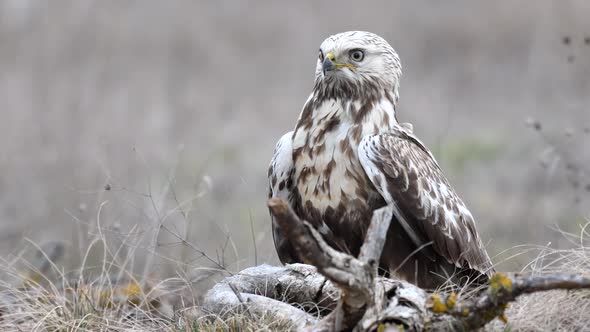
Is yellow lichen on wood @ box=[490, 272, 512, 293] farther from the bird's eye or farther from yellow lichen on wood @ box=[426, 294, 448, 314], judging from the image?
the bird's eye

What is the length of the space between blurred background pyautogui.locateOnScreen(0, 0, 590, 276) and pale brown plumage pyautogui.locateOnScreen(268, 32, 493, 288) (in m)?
3.61

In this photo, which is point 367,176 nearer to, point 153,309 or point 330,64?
point 330,64

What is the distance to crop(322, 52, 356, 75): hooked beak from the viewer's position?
18.5 ft

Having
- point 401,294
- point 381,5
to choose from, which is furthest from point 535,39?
point 401,294

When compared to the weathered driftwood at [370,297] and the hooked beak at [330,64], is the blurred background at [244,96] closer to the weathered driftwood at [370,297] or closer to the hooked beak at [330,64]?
the hooked beak at [330,64]

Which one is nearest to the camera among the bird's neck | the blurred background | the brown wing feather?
the brown wing feather

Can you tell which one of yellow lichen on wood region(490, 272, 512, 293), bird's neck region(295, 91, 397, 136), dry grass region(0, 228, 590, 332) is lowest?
dry grass region(0, 228, 590, 332)

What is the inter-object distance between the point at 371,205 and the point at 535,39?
9584 millimetres

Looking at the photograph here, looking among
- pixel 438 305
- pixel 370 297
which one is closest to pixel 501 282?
pixel 438 305

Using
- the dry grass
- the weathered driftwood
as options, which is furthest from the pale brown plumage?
the weathered driftwood

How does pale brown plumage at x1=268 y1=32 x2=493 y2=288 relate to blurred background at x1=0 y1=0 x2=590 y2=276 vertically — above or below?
above

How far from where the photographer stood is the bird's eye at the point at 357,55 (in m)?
5.73

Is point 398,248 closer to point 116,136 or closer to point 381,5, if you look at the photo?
point 116,136

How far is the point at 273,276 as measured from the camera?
518cm
